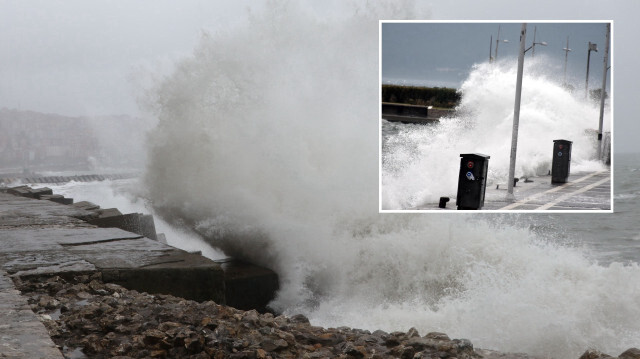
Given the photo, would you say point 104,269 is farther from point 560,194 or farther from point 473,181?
point 560,194

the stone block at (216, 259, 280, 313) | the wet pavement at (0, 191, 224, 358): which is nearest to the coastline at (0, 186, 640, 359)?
the wet pavement at (0, 191, 224, 358)

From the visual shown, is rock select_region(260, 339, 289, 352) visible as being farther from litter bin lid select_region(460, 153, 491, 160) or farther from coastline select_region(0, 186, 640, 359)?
litter bin lid select_region(460, 153, 491, 160)

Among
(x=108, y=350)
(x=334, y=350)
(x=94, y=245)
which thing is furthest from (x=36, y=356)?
(x=94, y=245)

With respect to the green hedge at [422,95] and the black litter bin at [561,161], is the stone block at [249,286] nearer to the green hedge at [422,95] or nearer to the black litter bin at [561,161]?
the green hedge at [422,95]

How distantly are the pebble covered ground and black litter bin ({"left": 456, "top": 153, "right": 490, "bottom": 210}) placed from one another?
226 centimetres

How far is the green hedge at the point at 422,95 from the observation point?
5.13 m

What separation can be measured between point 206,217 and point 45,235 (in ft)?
11.1

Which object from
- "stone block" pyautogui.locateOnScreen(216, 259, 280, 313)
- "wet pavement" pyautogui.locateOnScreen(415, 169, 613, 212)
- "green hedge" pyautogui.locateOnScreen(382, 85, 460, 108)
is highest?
"green hedge" pyautogui.locateOnScreen(382, 85, 460, 108)

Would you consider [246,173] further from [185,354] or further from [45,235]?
[185,354]

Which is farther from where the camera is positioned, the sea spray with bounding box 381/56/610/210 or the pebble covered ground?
the sea spray with bounding box 381/56/610/210

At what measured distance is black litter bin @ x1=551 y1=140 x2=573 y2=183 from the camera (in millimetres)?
5422

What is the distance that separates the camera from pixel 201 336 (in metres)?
2.67

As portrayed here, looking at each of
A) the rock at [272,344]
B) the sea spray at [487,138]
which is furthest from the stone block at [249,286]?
the rock at [272,344]

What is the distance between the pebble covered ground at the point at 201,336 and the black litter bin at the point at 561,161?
284 cm
